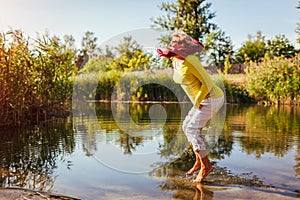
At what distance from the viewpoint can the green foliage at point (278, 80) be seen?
58.9 feet

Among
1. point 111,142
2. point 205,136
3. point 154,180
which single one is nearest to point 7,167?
point 154,180

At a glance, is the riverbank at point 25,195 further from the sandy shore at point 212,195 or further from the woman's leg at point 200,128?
the woman's leg at point 200,128

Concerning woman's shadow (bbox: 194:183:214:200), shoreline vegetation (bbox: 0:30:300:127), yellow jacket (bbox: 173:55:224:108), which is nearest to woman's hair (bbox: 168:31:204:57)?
yellow jacket (bbox: 173:55:224:108)

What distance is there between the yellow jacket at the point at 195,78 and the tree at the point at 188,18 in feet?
96.6

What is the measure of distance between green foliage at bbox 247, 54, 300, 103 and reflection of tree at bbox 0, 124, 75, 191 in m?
13.1

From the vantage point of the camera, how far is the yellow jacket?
11.9 feet

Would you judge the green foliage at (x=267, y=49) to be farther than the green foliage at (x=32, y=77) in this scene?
Yes

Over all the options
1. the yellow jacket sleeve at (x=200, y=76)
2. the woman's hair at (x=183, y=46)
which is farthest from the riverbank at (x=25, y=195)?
the woman's hair at (x=183, y=46)

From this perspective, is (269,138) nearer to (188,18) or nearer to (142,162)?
(142,162)

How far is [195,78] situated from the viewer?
145 inches

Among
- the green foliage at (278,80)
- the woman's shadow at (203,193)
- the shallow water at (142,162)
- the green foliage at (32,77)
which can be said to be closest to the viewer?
the woman's shadow at (203,193)

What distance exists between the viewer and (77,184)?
12.1ft

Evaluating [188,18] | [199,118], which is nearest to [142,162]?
[199,118]

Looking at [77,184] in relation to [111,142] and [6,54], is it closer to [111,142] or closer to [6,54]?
[111,142]
